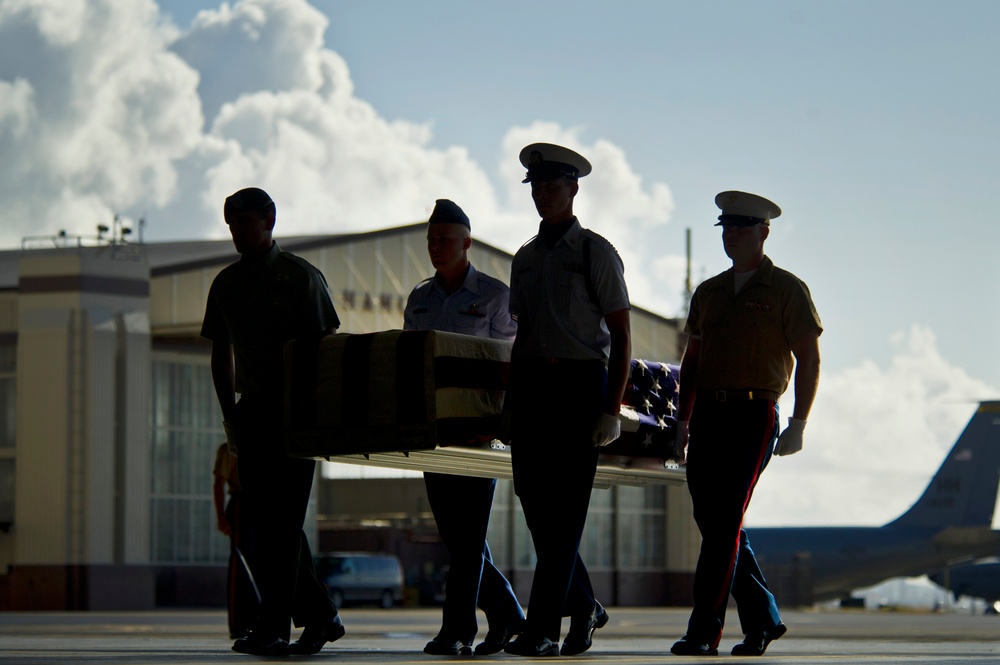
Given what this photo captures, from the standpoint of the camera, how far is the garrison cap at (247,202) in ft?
22.7

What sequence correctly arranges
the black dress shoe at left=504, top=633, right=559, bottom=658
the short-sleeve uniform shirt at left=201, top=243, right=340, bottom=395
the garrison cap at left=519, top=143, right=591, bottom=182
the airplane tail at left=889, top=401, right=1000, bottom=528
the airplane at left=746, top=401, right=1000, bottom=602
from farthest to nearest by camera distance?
the airplane tail at left=889, top=401, right=1000, bottom=528 < the airplane at left=746, top=401, right=1000, bottom=602 < the short-sleeve uniform shirt at left=201, top=243, right=340, bottom=395 < the garrison cap at left=519, top=143, right=591, bottom=182 < the black dress shoe at left=504, top=633, right=559, bottom=658

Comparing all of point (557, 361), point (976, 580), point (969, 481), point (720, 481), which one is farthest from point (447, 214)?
point (976, 580)

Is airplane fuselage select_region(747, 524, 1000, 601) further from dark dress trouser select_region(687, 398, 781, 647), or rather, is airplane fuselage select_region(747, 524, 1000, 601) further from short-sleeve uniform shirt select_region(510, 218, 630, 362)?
short-sleeve uniform shirt select_region(510, 218, 630, 362)

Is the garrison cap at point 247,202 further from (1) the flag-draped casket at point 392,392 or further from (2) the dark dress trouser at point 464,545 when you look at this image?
(2) the dark dress trouser at point 464,545

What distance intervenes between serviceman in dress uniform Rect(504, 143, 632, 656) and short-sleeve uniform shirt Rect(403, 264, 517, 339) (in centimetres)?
57

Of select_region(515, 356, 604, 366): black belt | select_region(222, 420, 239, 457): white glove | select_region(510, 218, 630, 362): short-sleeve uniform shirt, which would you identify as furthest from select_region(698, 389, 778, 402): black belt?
select_region(222, 420, 239, 457): white glove

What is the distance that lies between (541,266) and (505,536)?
3404 centimetres

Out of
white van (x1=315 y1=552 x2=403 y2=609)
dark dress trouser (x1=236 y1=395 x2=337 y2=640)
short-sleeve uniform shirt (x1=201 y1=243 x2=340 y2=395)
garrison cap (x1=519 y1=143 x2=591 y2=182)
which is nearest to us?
garrison cap (x1=519 y1=143 x2=591 y2=182)

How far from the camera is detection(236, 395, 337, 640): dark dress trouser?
22.0ft

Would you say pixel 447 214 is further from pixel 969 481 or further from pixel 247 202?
pixel 969 481

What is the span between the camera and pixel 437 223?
719 cm

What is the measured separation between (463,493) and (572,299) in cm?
111

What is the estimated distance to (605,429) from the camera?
6.40m

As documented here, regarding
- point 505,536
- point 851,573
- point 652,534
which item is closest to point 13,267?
point 505,536
